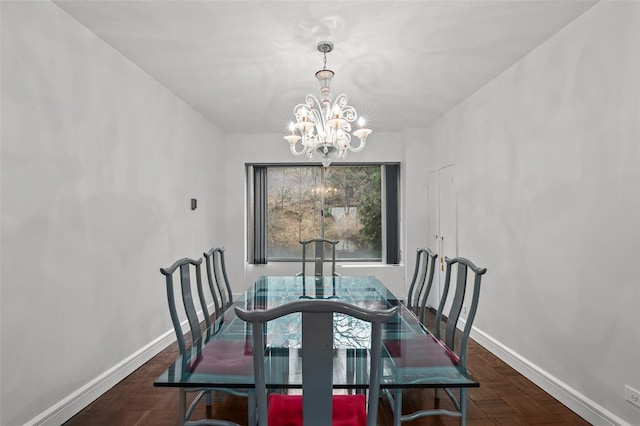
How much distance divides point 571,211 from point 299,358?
2.12m

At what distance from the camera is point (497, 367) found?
10.1ft

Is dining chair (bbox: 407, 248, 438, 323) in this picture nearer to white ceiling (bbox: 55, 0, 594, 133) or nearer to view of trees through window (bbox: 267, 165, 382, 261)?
white ceiling (bbox: 55, 0, 594, 133)

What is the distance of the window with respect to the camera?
5816 mm

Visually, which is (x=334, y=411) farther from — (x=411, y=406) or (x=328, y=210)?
(x=328, y=210)

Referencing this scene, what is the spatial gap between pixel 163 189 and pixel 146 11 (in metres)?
1.78

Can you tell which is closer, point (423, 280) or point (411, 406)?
point (411, 406)

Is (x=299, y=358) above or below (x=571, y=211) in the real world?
below

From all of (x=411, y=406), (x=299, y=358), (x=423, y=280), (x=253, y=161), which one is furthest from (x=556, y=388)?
(x=253, y=161)

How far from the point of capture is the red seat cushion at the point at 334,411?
1.44 m

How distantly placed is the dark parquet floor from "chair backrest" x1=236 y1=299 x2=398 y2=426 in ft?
4.64

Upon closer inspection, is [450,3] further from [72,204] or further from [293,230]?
[293,230]

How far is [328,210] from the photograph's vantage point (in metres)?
5.85

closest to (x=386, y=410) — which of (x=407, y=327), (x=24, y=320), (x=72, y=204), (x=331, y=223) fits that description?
(x=407, y=327)

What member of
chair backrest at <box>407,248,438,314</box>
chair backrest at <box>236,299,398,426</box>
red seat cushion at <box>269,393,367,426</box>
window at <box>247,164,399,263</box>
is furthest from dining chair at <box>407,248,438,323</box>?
window at <box>247,164,399,263</box>
